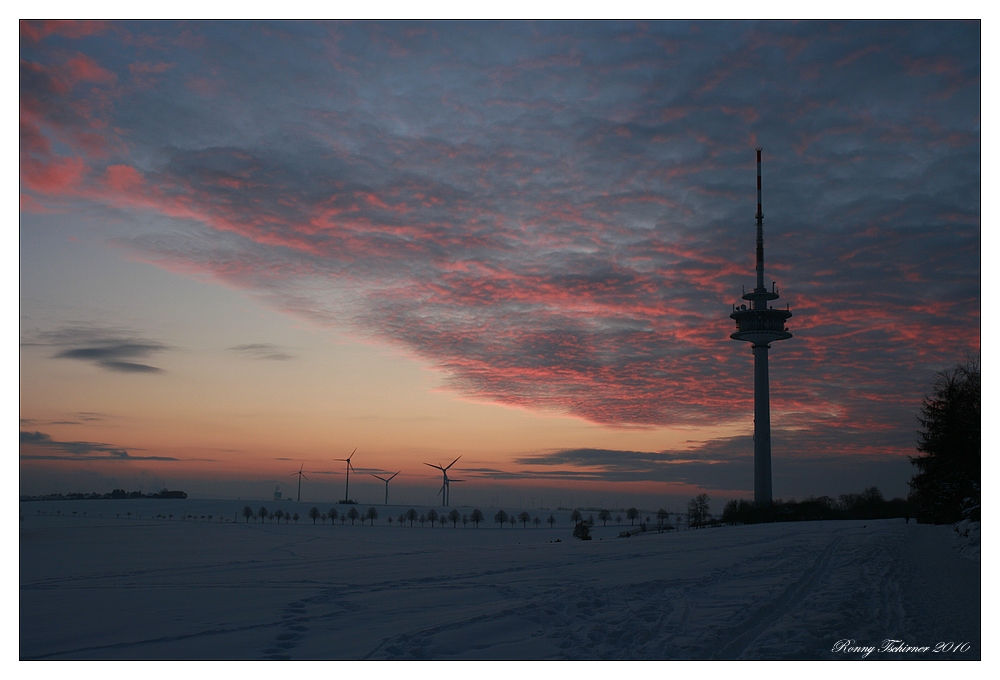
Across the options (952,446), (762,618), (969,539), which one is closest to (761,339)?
(952,446)

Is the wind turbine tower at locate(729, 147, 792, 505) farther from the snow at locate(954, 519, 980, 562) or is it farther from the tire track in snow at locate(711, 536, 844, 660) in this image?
the tire track in snow at locate(711, 536, 844, 660)

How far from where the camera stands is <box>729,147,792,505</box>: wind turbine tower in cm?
12562

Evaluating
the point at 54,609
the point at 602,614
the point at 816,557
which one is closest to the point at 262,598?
the point at 54,609

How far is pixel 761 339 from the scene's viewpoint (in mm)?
129750

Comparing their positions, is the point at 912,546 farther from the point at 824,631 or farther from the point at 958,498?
the point at 824,631

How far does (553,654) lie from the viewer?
1461 centimetres

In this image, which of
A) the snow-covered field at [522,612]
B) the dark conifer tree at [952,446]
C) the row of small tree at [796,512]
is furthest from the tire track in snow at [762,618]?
the row of small tree at [796,512]

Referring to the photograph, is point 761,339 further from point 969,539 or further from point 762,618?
point 762,618

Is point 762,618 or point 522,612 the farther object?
point 522,612

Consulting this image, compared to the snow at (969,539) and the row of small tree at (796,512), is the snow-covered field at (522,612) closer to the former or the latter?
the snow at (969,539)

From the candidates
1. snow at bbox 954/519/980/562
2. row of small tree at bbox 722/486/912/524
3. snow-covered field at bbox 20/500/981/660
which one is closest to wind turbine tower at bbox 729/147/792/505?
row of small tree at bbox 722/486/912/524

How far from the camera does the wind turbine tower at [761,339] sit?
412 ft

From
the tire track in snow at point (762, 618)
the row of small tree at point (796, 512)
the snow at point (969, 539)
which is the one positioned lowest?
the row of small tree at point (796, 512)
